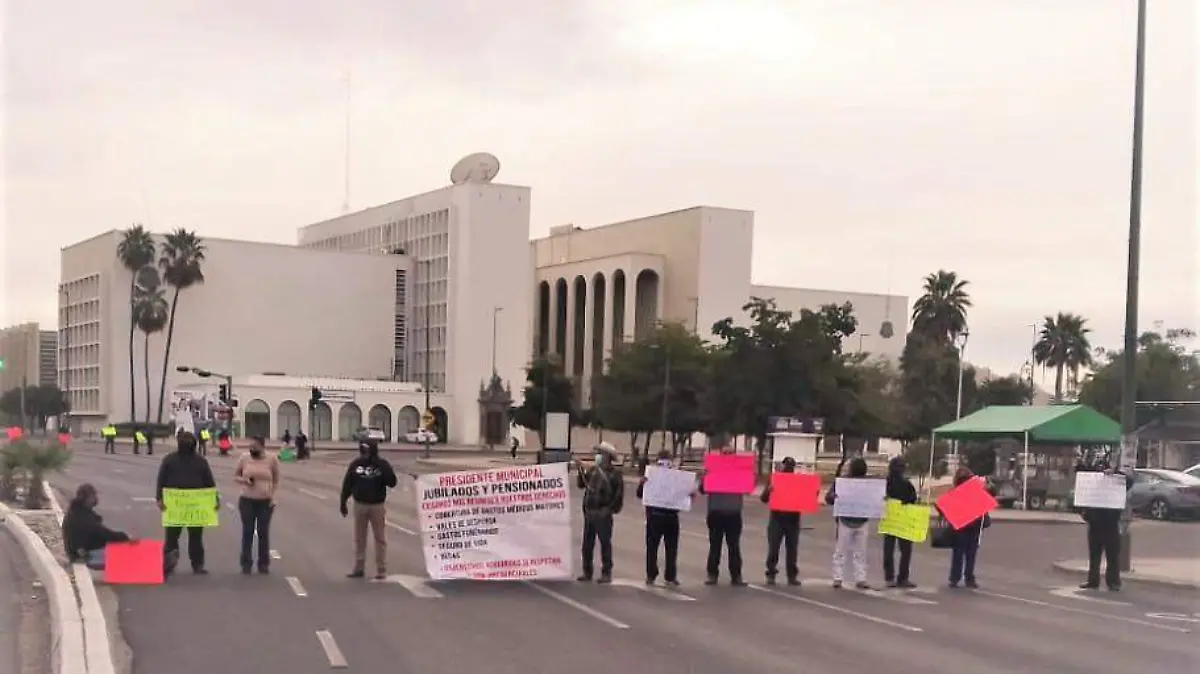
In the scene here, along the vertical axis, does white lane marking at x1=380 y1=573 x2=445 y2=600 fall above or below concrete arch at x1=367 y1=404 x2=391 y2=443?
above

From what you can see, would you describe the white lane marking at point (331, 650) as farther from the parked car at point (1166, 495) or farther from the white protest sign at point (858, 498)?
the parked car at point (1166, 495)

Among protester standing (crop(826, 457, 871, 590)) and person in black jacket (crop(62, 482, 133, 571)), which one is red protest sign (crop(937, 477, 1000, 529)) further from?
person in black jacket (crop(62, 482, 133, 571))

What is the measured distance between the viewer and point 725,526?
17.8m

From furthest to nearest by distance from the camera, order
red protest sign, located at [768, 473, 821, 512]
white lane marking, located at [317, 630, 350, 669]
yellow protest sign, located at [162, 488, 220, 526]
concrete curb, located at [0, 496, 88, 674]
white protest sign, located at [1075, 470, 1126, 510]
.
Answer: white protest sign, located at [1075, 470, 1126, 510] < red protest sign, located at [768, 473, 821, 512] < yellow protest sign, located at [162, 488, 220, 526] < white lane marking, located at [317, 630, 350, 669] < concrete curb, located at [0, 496, 88, 674]

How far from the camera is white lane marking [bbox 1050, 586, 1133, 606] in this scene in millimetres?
18344

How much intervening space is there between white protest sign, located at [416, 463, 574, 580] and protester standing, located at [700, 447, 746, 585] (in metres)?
1.88

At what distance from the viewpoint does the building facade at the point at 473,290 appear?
385 ft

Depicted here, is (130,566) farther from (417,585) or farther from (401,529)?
(401,529)

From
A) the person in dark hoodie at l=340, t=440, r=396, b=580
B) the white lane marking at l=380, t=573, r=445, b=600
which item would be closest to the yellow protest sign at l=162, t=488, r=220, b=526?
the person in dark hoodie at l=340, t=440, r=396, b=580

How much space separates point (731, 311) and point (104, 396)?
181 feet

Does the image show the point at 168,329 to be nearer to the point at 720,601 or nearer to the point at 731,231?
the point at 731,231

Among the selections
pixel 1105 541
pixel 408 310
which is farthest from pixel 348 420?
pixel 1105 541

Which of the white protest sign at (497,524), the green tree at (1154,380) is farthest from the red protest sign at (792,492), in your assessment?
the green tree at (1154,380)

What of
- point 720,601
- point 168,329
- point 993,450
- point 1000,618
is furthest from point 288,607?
point 168,329
